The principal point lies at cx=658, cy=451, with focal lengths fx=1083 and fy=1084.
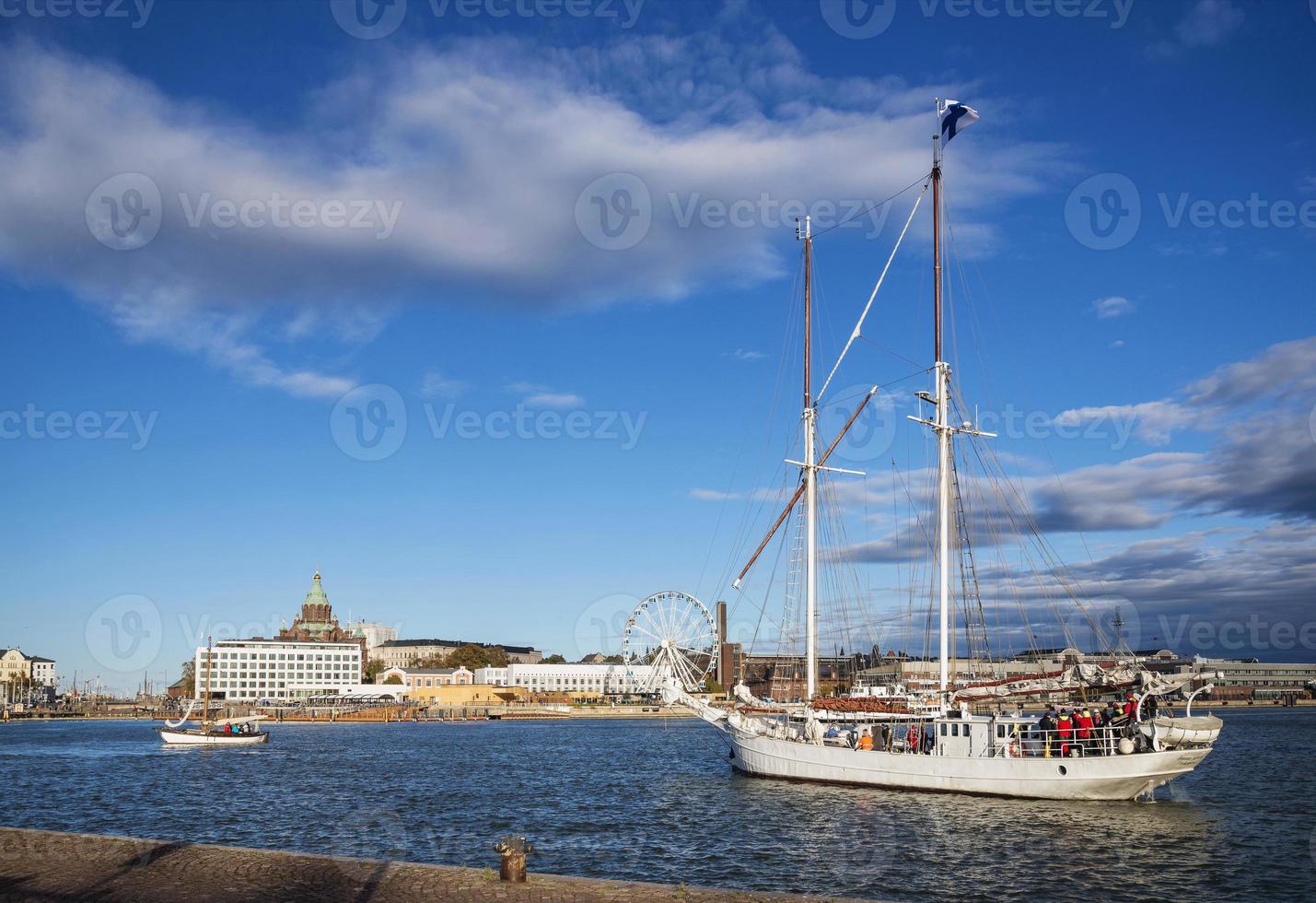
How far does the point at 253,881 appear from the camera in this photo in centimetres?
2545

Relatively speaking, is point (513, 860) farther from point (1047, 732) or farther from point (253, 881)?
point (1047, 732)

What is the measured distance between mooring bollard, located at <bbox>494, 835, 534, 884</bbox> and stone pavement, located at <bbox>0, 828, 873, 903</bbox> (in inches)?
9.3

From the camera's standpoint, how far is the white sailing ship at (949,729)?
51.1 meters

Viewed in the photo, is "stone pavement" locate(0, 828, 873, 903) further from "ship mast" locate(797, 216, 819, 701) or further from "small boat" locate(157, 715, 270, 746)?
"small boat" locate(157, 715, 270, 746)

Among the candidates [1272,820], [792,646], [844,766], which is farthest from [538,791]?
[1272,820]

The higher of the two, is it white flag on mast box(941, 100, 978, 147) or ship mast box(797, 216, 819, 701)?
white flag on mast box(941, 100, 978, 147)

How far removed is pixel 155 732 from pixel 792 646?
425 ft

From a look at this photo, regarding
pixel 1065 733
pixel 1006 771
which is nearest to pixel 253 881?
pixel 1006 771

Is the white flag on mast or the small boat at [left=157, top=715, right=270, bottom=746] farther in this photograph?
the small boat at [left=157, top=715, right=270, bottom=746]

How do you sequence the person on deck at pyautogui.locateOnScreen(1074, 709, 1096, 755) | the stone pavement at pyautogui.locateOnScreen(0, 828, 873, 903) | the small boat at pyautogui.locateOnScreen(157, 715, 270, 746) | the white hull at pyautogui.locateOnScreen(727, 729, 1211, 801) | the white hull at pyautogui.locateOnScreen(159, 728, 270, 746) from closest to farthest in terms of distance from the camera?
the stone pavement at pyautogui.locateOnScreen(0, 828, 873, 903)
the white hull at pyautogui.locateOnScreen(727, 729, 1211, 801)
the person on deck at pyautogui.locateOnScreen(1074, 709, 1096, 755)
the white hull at pyautogui.locateOnScreen(159, 728, 270, 746)
the small boat at pyautogui.locateOnScreen(157, 715, 270, 746)

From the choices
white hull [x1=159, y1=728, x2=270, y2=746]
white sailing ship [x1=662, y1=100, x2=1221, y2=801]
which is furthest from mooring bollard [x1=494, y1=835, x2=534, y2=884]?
white hull [x1=159, y1=728, x2=270, y2=746]

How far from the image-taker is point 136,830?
46.5 metres

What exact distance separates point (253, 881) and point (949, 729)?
129 ft

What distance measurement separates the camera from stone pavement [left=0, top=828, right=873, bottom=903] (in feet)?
77.0
